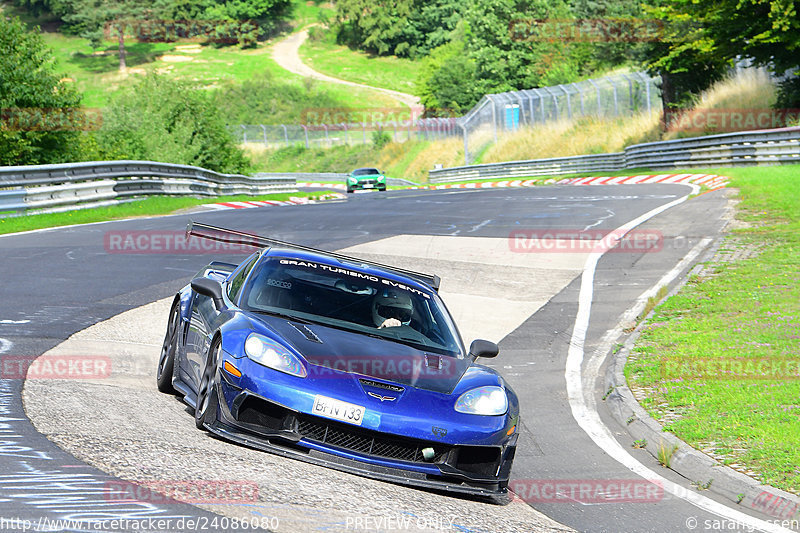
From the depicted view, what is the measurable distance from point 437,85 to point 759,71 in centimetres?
5251

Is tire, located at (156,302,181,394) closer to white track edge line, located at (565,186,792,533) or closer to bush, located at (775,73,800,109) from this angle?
white track edge line, located at (565,186,792,533)

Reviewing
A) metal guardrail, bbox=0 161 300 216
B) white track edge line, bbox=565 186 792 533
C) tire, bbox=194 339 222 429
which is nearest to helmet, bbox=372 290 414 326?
tire, bbox=194 339 222 429

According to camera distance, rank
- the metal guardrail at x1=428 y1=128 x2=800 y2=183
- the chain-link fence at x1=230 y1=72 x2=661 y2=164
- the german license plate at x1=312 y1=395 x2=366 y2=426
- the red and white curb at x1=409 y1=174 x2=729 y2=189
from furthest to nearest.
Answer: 1. the chain-link fence at x1=230 y1=72 x2=661 y2=164
2. the metal guardrail at x1=428 y1=128 x2=800 y2=183
3. the red and white curb at x1=409 y1=174 x2=729 y2=189
4. the german license plate at x1=312 y1=395 x2=366 y2=426

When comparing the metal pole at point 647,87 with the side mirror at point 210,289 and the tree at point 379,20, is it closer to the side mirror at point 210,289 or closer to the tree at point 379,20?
the side mirror at point 210,289

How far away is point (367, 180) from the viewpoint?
164 ft

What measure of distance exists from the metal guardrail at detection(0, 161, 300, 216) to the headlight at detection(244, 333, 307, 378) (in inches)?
657

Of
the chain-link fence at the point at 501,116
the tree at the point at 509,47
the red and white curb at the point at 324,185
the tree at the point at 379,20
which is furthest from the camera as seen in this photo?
the tree at the point at 379,20

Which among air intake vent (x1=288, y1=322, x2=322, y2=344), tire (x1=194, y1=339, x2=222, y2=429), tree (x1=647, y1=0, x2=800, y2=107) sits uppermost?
tree (x1=647, y1=0, x2=800, y2=107)

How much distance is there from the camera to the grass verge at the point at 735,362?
7.36 meters

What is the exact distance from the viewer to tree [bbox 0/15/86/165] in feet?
89.2

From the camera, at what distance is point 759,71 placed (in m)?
42.2

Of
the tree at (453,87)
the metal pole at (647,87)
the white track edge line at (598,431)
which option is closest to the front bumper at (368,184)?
the metal pole at (647,87)

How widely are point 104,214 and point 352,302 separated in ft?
61.3

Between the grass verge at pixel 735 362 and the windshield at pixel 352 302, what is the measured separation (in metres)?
2.20
